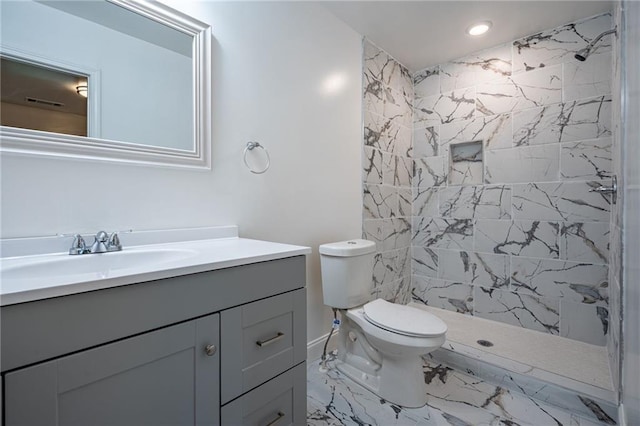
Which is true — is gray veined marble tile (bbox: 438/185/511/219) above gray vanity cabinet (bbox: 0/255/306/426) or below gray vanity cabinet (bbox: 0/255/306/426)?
above

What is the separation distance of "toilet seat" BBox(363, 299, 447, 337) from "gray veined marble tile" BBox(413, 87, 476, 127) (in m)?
1.84

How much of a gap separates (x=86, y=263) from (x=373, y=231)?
6.23 ft

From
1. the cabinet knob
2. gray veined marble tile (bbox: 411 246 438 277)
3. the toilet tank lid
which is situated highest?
the toilet tank lid

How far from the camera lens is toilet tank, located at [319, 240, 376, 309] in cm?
175

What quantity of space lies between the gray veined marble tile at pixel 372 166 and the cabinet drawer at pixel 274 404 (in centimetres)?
158

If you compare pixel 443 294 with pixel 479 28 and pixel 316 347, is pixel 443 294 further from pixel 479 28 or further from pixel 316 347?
pixel 479 28

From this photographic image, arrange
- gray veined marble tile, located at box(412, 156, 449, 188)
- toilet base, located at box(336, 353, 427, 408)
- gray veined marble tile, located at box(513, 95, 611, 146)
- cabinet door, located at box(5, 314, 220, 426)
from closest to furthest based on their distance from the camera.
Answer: cabinet door, located at box(5, 314, 220, 426) → toilet base, located at box(336, 353, 427, 408) → gray veined marble tile, located at box(513, 95, 611, 146) → gray veined marble tile, located at box(412, 156, 449, 188)

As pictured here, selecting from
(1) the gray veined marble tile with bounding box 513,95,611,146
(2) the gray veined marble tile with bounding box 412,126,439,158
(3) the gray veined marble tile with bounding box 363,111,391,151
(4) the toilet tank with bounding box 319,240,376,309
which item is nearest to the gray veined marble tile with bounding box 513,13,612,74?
(1) the gray veined marble tile with bounding box 513,95,611,146

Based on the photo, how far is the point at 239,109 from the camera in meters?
1.55

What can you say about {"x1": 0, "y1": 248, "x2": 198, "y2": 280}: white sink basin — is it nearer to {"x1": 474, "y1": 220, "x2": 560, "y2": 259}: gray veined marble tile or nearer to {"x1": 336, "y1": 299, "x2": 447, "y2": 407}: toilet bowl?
{"x1": 336, "y1": 299, "x2": 447, "y2": 407}: toilet bowl

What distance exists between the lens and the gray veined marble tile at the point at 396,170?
2.58m

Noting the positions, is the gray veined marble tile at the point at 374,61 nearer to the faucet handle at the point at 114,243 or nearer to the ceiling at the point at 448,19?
the ceiling at the point at 448,19

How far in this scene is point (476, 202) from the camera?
8.40 ft

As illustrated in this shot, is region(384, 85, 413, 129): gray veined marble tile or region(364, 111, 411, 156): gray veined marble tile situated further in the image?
region(384, 85, 413, 129): gray veined marble tile
